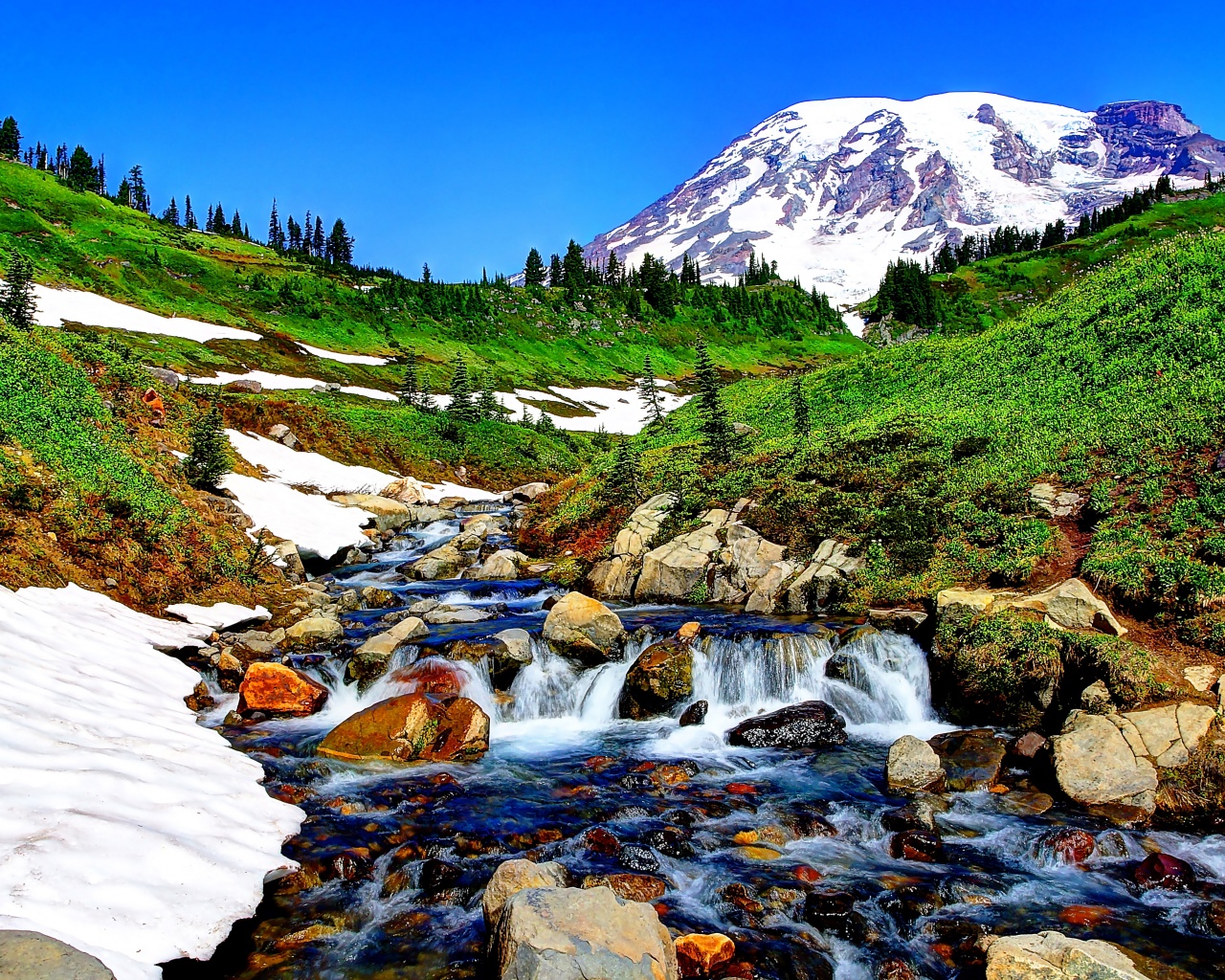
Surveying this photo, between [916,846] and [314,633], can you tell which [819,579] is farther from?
[314,633]

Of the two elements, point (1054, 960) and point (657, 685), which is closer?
point (1054, 960)

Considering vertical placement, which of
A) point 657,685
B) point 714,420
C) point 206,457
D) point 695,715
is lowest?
point 695,715

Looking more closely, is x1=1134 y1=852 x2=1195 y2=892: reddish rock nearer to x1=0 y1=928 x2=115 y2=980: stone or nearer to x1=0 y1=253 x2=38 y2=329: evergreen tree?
x1=0 y1=928 x2=115 y2=980: stone

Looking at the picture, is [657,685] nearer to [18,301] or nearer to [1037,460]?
[1037,460]

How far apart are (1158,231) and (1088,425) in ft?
567

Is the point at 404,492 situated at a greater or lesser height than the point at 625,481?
greater

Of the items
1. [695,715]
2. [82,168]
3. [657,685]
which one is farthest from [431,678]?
[82,168]

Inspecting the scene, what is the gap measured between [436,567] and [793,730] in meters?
15.5

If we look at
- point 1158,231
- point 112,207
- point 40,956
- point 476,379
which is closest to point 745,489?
point 40,956

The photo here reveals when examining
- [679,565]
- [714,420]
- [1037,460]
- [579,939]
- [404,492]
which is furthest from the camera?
[404,492]

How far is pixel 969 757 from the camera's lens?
10.2 m

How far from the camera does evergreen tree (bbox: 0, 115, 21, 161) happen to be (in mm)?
154500

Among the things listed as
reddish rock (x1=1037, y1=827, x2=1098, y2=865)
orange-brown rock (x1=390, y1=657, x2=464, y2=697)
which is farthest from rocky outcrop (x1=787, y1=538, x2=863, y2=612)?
orange-brown rock (x1=390, y1=657, x2=464, y2=697)

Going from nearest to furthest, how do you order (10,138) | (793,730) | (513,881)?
1. (513,881)
2. (793,730)
3. (10,138)
